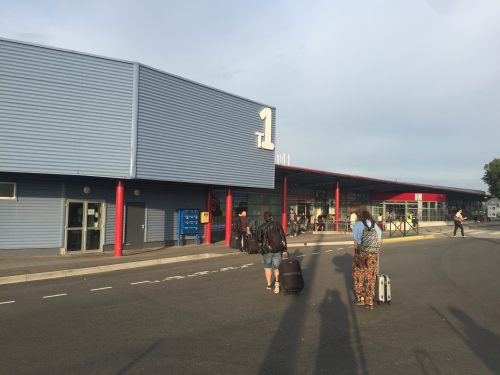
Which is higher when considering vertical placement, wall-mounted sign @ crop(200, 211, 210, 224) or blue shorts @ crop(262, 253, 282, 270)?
wall-mounted sign @ crop(200, 211, 210, 224)

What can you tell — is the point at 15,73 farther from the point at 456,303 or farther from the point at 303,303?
the point at 456,303

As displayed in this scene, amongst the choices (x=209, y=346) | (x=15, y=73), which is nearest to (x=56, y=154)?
(x=15, y=73)

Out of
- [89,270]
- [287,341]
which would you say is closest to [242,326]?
[287,341]

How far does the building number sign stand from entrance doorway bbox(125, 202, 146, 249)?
6305 millimetres

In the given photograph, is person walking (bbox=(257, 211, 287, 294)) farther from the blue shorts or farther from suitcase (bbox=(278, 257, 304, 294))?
suitcase (bbox=(278, 257, 304, 294))

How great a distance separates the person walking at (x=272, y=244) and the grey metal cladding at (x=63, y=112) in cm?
760

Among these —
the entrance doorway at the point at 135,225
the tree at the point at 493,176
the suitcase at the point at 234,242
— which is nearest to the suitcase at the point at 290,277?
the suitcase at the point at 234,242

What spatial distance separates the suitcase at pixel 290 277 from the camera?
8773mm

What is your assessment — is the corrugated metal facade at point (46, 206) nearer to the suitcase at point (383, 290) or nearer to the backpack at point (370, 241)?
the backpack at point (370, 241)

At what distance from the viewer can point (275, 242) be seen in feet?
29.7

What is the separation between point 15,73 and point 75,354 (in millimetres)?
11394

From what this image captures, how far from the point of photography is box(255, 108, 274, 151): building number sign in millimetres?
20859

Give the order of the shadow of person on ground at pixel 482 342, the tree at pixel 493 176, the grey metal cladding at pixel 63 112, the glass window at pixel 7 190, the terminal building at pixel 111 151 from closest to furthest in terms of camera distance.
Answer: the shadow of person on ground at pixel 482 342, the grey metal cladding at pixel 63 112, the terminal building at pixel 111 151, the glass window at pixel 7 190, the tree at pixel 493 176

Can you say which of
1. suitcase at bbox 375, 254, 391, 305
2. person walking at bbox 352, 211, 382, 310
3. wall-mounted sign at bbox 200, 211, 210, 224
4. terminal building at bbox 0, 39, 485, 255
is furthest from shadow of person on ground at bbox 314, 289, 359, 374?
wall-mounted sign at bbox 200, 211, 210, 224
